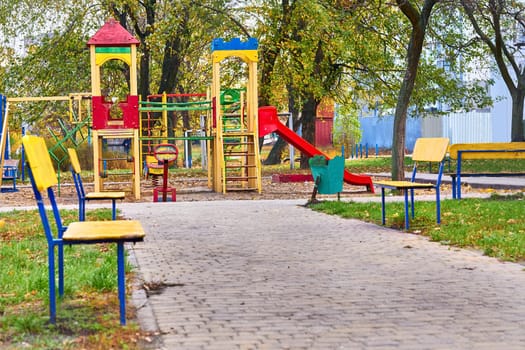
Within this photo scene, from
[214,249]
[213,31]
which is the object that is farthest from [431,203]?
[213,31]

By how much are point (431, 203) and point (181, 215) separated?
3912 millimetres

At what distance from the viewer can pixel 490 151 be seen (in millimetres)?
15742

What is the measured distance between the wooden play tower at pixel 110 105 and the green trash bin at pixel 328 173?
5649 mm

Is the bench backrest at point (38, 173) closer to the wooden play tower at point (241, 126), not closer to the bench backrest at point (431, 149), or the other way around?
the bench backrest at point (431, 149)

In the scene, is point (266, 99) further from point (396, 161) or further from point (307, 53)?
point (396, 161)

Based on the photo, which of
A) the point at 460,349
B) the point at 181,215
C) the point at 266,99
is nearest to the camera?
the point at 460,349

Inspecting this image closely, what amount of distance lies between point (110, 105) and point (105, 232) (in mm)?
14582

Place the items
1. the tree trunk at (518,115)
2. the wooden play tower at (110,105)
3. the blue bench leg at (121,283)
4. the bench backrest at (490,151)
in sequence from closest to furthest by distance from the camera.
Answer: the blue bench leg at (121,283), the bench backrest at (490,151), the wooden play tower at (110,105), the tree trunk at (518,115)

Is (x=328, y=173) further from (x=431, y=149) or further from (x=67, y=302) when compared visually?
(x=67, y=302)

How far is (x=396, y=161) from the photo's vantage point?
58.5ft

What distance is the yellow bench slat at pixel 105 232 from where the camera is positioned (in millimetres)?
5324

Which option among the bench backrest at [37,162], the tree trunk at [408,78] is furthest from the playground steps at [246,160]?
the bench backrest at [37,162]

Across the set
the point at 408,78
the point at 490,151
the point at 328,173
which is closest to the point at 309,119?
the point at 408,78

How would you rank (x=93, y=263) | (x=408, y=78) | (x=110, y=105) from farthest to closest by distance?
(x=110, y=105)
(x=408, y=78)
(x=93, y=263)
